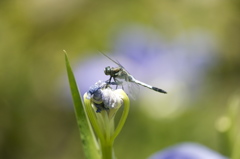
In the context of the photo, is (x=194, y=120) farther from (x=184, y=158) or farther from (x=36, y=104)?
(x=184, y=158)

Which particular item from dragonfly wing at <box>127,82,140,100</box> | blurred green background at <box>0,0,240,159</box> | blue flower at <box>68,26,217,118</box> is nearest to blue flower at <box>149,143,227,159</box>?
dragonfly wing at <box>127,82,140,100</box>

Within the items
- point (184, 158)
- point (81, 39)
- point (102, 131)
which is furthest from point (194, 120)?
point (102, 131)

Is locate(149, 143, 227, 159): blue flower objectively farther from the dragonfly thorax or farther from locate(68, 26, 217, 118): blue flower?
locate(68, 26, 217, 118): blue flower

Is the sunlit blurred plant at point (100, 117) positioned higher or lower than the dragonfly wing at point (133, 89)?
lower

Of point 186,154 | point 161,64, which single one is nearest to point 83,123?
point 186,154

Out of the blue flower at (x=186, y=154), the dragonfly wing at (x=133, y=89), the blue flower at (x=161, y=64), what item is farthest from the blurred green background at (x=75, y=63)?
the dragonfly wing at (x=133, y=89)

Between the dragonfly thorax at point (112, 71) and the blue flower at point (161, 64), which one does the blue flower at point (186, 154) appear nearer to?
the dragonfly thorax at point (112, 71)
